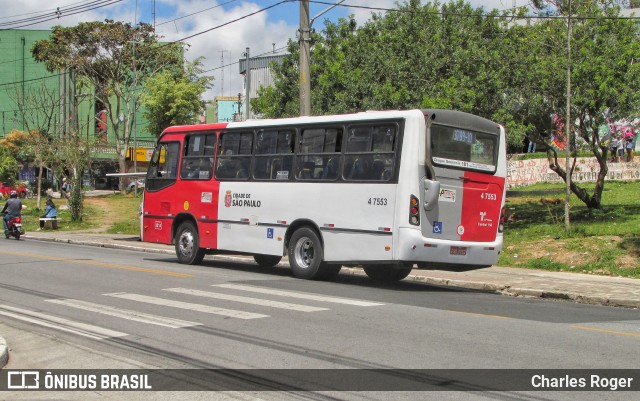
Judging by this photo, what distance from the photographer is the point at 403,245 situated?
13.8 m

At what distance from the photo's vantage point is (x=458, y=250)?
1430 cm

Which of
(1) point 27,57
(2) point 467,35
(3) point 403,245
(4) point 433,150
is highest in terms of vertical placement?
(1) point 27,57

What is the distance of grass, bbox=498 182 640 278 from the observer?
17719mm

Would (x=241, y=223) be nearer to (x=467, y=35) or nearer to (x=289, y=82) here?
(x=467, y=35)

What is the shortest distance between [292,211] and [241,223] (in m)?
1.70

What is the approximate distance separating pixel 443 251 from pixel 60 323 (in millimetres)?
6917

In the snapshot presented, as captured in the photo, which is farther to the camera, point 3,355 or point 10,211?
point 10,211

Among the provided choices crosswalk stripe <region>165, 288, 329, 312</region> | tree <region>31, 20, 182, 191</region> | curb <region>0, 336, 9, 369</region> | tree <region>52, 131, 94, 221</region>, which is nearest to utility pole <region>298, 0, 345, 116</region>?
crosswalk stripe <region>165, 288, 329, 312</region>

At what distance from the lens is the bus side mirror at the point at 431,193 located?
45.0 ft

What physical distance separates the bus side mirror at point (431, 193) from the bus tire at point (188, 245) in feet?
22.0

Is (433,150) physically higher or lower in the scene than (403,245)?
higher

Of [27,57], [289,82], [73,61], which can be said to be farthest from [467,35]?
[27,57]

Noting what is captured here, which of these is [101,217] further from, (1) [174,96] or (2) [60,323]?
(2) [60,323]

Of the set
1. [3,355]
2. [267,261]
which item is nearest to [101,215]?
[267,261]
